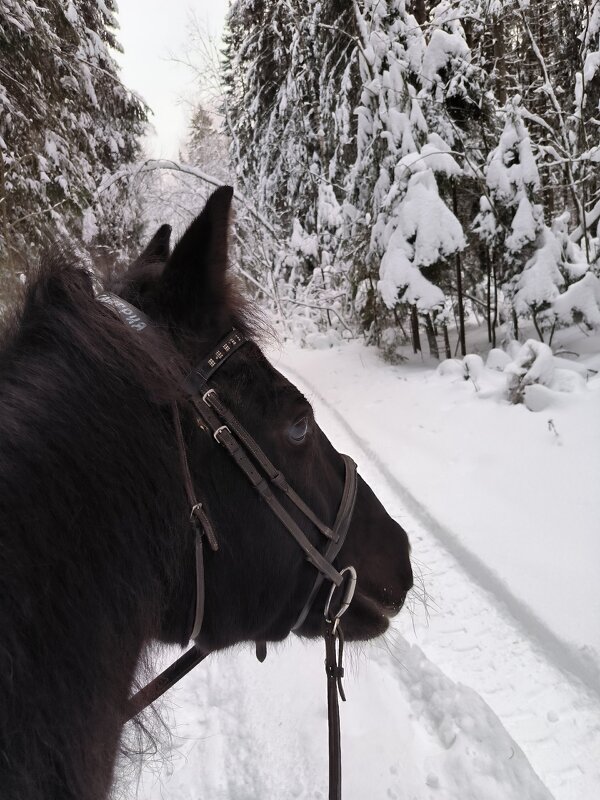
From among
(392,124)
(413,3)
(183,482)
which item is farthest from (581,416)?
(413,3)

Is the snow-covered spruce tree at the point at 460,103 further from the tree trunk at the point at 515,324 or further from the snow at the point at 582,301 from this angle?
the snow at the point at 582,301

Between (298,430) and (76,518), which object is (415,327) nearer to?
(298,430)

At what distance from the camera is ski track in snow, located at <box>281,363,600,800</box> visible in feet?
6.49

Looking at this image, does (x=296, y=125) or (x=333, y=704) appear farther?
(x=296, y=125)

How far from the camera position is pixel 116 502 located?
2.87 ft

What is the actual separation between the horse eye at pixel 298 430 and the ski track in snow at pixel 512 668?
128 cm

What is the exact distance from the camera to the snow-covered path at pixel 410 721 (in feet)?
6.34

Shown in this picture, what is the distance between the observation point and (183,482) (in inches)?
Result: 39.2

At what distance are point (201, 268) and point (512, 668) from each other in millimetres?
2717

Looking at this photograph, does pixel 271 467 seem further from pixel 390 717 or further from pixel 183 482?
pixel 390 717

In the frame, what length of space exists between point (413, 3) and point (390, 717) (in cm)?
1058

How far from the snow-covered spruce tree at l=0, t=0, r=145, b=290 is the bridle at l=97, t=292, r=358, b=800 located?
5.62m

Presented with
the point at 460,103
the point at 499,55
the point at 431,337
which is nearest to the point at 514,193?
the point at 460,103

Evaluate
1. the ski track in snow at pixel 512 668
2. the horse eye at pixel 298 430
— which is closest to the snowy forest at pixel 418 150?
the ski track in snow at pixel 512 668
